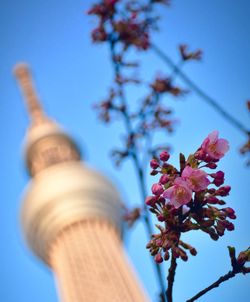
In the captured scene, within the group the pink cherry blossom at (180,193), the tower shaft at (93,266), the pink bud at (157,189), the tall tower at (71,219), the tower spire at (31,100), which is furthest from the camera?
the tower spire at (31,100)

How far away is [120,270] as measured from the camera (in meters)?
29.0

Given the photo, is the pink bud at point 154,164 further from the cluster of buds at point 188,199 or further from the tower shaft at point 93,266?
the tower shaft at point 93,266

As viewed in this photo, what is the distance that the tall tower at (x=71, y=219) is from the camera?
92.1ft

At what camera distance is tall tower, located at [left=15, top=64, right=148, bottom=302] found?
92.1 ft

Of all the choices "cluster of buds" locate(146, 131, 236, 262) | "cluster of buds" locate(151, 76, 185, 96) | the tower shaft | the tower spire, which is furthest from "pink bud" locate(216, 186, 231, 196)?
the tower spire

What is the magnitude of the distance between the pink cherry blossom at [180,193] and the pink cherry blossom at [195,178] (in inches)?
0.6

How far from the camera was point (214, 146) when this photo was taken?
1604 millimetres

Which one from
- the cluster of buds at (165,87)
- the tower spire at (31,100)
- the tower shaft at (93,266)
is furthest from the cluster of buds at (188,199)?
the tower spire at (31,100)

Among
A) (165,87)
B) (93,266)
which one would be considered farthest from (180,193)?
(93,266)

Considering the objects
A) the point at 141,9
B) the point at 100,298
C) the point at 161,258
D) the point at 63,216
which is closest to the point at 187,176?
the point at 161,258

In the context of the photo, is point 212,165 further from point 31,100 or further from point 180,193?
point 31,100

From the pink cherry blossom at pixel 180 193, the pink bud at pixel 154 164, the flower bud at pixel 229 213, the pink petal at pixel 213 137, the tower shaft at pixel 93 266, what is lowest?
the flower bud at pixel 229 213

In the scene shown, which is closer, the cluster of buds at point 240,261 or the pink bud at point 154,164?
the cluster of buds at point 240,261

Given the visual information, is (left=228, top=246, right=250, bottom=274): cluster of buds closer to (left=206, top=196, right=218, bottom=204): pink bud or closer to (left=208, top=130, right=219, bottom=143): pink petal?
(left=206, top=196, right=218, bottom=204): pink bud
